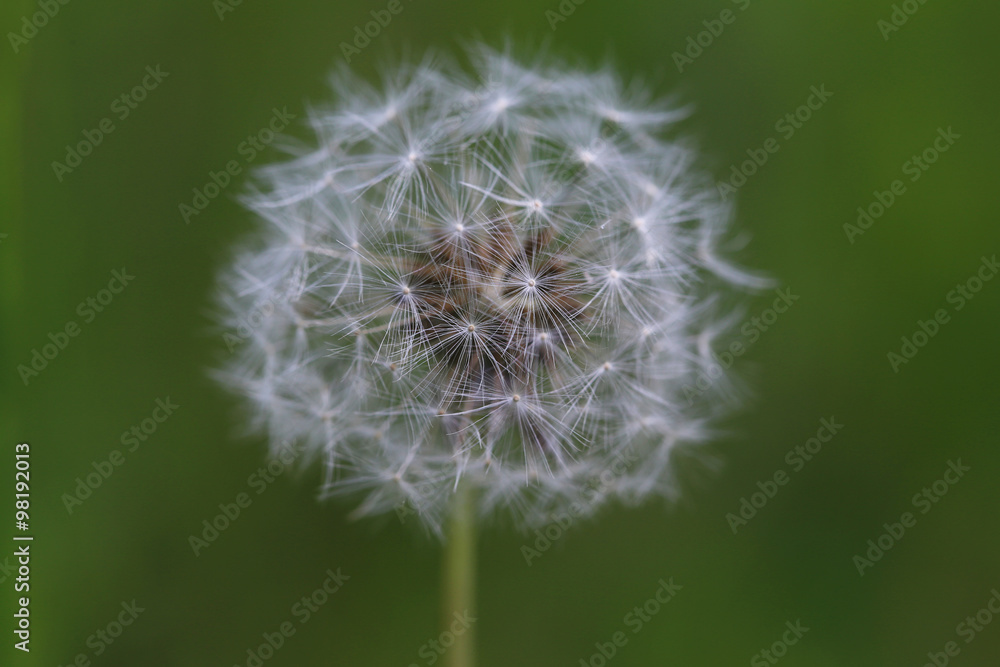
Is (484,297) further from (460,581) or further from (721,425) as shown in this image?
(721,425)

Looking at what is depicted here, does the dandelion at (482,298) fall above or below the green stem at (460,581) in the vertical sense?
above

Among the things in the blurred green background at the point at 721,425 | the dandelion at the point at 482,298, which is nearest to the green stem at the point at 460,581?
the dandelion at the point at 482,298

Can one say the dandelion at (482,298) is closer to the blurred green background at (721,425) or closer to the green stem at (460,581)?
the green stem at (460,581)

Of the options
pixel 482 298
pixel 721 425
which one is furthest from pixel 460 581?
pixel 721 425

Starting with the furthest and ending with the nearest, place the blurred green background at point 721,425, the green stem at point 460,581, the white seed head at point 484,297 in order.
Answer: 1. the blurred green background at point 721,425
2. the green stem at point 460,581
3. the white seed head at point 484,297

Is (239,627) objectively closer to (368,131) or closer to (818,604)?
(368,131)

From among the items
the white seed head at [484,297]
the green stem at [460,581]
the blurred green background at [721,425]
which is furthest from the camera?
the blurred green background at [721,425]

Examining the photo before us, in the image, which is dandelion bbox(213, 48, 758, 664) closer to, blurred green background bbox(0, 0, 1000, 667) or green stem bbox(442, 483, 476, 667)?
green stem bbox(442, 483, 476, 667)
